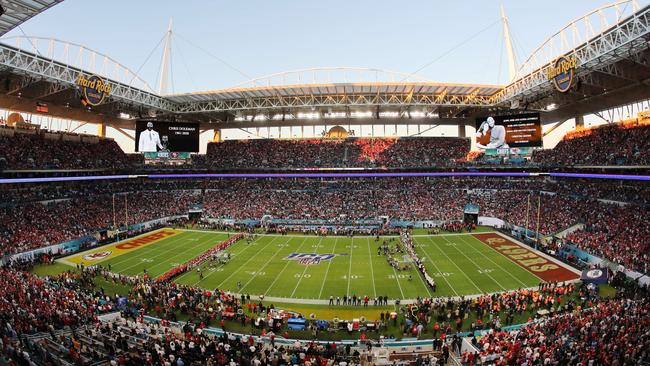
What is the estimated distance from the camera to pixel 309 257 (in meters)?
32.5

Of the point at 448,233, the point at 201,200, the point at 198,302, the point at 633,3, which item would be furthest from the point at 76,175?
the point at 633,3

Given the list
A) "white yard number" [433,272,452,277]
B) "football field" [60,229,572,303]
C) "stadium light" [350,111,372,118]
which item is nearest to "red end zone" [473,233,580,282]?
"football field" [60,229,572,303]

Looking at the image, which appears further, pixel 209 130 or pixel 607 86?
pixel 209 130

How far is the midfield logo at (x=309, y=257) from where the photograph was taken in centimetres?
3130

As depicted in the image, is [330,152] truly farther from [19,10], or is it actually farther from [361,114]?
[19,10]

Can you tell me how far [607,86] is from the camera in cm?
3838

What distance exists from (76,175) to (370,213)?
36.0m

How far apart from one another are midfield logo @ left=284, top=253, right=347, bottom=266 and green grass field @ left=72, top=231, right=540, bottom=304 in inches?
18.4

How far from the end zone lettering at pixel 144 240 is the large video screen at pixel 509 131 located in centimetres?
3881

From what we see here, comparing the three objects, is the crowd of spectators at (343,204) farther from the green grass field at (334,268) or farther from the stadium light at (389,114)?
the stadium light at (389,114)

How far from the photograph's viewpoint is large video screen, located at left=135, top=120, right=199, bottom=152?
50219 millimetres

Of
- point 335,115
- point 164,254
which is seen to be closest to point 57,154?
point 164,254

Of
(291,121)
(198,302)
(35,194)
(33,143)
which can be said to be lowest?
(198,302)

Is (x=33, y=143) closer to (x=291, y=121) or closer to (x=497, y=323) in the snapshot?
(x=291, y=121)
